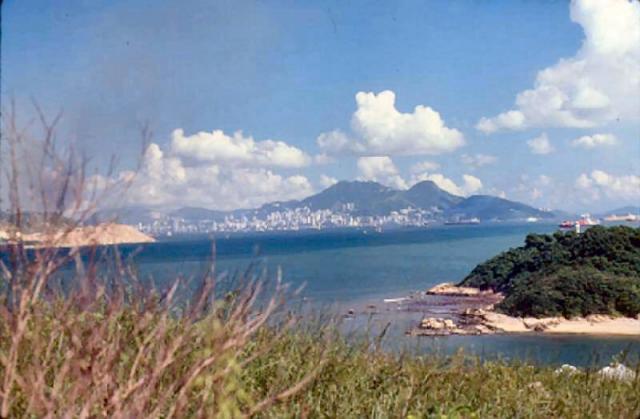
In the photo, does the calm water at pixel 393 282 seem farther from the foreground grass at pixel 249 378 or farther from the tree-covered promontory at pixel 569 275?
the tree-covered promontory at pixel 569 275

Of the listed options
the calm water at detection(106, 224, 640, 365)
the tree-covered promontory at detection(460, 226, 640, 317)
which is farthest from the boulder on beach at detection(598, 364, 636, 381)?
the tree-covered promontory at detection(460, 226, 640, 317)

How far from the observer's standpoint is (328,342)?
16.2 feet

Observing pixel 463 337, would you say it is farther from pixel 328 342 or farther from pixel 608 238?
pixel 328 342

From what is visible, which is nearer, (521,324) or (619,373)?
(619,373)

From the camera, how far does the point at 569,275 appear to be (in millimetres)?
39500

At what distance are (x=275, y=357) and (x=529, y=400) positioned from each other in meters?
1.52

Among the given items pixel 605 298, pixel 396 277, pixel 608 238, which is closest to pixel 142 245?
pixel 605 298

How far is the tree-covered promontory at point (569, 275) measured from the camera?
37.3 m

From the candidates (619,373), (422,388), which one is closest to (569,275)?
(619,373)

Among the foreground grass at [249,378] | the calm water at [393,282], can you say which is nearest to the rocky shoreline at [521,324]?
the calm water at [393,282]

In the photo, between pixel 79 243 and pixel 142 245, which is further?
pixel 142 245

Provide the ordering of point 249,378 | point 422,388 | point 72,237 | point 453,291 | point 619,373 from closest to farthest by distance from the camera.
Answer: point 72,237
point 249,378
point 422,388
point 619,373
point 453,291

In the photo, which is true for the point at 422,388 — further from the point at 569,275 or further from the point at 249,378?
the point at 569,275

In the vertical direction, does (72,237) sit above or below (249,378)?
above
